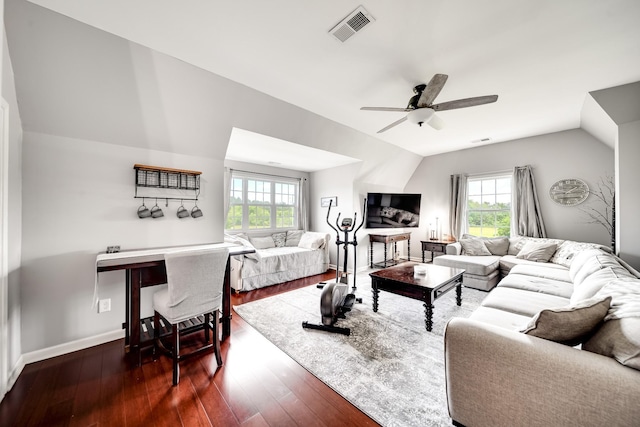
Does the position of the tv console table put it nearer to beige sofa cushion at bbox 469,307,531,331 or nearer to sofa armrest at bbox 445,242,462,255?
sofa armrest at bbox 445,242,462,255

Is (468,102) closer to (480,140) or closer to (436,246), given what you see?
(480,140)

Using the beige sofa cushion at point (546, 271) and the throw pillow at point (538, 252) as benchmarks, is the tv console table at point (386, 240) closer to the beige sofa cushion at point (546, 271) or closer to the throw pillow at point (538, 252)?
the throw pillow at point (538, 252)

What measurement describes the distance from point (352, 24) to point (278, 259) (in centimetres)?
347

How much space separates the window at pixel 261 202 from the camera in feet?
16.2

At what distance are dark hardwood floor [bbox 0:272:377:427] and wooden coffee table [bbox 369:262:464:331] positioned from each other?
135 cm

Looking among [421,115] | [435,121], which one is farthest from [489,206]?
[421,115]

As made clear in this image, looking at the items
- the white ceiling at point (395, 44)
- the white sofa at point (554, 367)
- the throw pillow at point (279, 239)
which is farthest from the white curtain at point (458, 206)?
the white sofa at point (554, 367)

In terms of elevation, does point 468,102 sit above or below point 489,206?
above

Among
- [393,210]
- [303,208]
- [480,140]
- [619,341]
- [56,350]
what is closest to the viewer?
[619,341]

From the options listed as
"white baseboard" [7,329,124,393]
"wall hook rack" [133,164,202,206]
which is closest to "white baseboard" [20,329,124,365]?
"white baseboard" [7,329,124,393]

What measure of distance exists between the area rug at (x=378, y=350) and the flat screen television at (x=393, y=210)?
2.28 m

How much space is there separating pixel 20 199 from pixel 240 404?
247 centimetres

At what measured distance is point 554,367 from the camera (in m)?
1.04

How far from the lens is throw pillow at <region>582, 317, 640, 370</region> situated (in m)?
0.96
